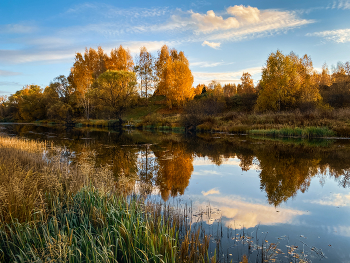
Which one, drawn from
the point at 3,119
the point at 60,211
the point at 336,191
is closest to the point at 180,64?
the point at 336,191

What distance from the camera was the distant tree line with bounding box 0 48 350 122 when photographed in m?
29.8

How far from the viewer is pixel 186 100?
131 ft

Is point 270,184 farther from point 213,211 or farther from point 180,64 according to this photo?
point 180,64

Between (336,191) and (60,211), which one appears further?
(336,191)

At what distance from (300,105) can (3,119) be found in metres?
78.6

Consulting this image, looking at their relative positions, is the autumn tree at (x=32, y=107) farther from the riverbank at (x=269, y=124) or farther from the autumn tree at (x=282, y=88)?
the autumn tree at (x=282, y=88)

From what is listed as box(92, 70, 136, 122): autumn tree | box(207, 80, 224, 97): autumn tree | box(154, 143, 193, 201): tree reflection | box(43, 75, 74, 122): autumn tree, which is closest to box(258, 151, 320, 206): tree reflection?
box(154, 143, 193, 201): tree reflection

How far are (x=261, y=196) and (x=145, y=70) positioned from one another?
42.5 metres

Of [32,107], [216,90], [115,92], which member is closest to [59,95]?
[32,107]

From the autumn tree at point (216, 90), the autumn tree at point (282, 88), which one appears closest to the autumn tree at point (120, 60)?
the autumn tree at point (216, 90)

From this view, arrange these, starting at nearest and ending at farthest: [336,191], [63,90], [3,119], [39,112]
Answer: [336,191]
[63,90]
[39,112]
[3,119]

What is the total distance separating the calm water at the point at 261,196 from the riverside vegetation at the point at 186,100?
11.4 metres

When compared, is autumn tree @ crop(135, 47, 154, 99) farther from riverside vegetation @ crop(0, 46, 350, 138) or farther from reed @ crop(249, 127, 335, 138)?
reed @ crop(249, 127, 335, 138)

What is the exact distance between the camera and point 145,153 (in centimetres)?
1338
